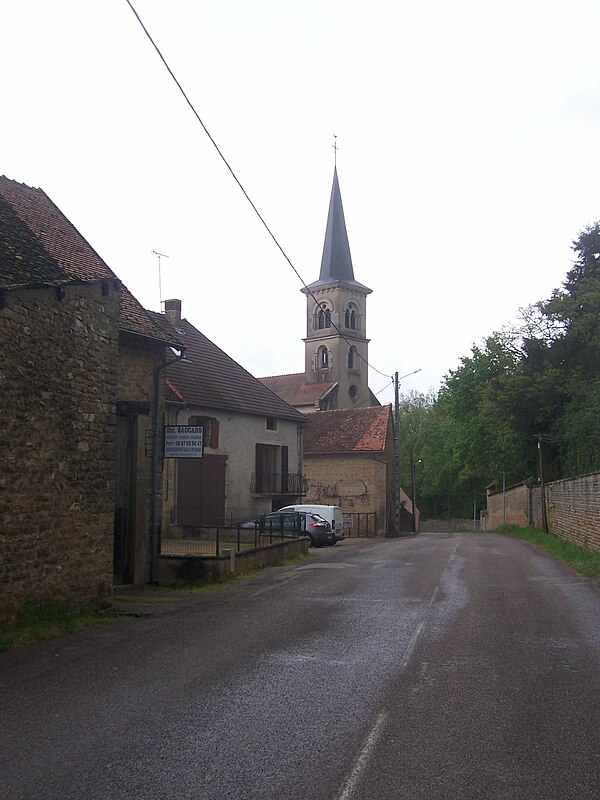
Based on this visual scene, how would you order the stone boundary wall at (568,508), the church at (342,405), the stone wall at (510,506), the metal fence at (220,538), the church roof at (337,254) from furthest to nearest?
the church roof at (337,254) → the stone wall at (510,506) → the church at (342,405) → the stone boundary wall at (568,508) → the metal fence at (220,538)

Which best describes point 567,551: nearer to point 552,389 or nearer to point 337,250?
point 552,389

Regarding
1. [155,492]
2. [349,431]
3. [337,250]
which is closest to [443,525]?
[337,250]

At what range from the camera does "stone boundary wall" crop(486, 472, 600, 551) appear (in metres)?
22.2

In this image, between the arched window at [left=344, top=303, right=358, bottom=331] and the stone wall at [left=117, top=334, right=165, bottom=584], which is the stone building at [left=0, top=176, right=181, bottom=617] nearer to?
the stone wall at [left=117, top=334, right=165, bottom=584]

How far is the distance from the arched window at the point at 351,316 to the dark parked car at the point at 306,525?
2095 inches

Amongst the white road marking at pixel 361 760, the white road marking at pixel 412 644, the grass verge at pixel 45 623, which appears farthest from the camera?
the grass verge at pixel 45 623

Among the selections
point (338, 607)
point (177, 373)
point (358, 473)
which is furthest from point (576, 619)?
point (358, 473)

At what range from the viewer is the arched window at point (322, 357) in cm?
7925

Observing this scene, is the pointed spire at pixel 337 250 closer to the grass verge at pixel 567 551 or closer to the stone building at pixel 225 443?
the stone building at pixel 225 443

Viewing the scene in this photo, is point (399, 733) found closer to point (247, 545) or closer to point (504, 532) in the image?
point (247, 545)

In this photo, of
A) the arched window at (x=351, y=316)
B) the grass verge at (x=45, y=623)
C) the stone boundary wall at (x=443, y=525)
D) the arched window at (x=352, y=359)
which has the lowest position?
the stone boundary wall at (x=443, y=525)

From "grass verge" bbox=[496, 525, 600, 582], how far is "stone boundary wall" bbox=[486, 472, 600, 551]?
0.28 m

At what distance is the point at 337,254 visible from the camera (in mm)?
82312

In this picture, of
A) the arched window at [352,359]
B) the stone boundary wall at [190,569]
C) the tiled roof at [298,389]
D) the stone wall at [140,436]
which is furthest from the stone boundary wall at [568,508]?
the arched window at [352,359]
